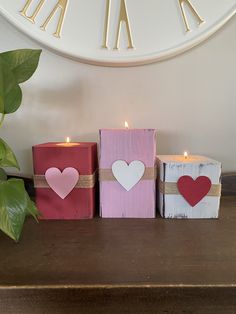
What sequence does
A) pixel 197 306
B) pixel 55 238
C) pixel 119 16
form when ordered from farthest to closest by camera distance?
pixel 119 16 → pixel 55 238 → pixel 197 306

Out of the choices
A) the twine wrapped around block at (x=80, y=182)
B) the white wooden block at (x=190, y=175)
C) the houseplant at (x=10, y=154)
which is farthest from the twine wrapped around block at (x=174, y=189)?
the houseplant at (x=10, y=154)

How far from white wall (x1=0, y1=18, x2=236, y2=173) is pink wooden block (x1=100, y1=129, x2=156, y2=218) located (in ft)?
0.51

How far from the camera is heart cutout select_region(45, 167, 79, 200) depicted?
0.58m

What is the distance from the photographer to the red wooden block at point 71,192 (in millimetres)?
581

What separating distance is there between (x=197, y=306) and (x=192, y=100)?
51cm

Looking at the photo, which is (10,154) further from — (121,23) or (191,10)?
(191,10)

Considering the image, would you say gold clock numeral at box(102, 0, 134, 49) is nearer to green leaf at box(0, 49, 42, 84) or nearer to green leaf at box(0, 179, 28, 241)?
green leaf at box(0, 49, 42, 84)

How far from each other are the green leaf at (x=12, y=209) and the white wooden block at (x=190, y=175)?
294 mm

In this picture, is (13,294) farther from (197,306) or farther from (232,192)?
(232,192)

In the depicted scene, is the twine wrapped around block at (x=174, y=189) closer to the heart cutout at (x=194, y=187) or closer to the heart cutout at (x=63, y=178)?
the heart cutout at (x=194, y=187)

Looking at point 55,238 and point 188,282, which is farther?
point 55,238

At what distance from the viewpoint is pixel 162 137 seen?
731 millimetres

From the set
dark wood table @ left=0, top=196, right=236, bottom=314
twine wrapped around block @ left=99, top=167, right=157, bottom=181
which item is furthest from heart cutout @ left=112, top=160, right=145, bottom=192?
dark wood table @ left=0, top=196, right=236, bottom=314

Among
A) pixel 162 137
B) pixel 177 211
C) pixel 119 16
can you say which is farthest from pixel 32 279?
pixel 119 16
